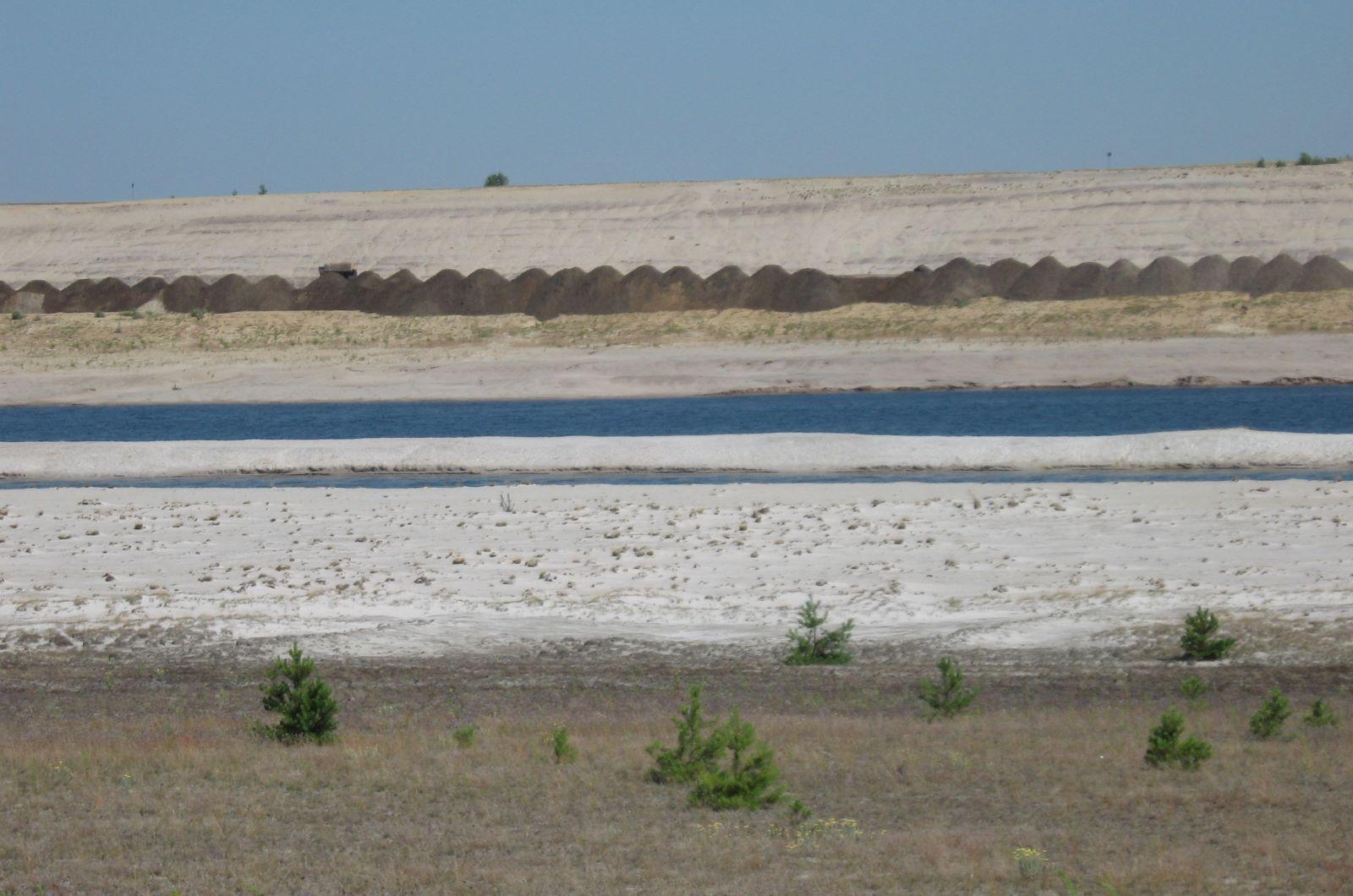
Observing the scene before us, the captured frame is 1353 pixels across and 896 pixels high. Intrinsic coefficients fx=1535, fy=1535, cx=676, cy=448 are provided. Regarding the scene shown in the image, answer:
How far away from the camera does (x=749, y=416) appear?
3688cm

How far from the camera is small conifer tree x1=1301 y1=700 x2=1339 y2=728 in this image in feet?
32.0

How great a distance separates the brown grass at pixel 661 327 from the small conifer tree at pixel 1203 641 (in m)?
33.9

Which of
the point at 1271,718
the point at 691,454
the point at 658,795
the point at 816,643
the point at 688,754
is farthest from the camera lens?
the point at 691,454

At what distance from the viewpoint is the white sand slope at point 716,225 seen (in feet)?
222

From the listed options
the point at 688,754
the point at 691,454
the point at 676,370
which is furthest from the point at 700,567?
the point at 676,370

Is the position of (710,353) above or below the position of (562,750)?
above

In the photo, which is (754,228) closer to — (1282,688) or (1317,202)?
(1317,202)

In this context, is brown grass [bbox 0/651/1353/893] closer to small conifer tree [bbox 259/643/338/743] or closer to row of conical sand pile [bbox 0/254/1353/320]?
small conifer tree [bbox 259/643/338/743]

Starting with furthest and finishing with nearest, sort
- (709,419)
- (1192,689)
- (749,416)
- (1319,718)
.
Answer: (749,416) → (709,419) → (1192,689) → (1319,718)

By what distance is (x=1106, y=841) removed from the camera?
289 inches

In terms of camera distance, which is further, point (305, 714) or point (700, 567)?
point (700, 567)

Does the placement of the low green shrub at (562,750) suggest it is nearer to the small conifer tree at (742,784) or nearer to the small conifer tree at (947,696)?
the small conifer tree at (742,784)

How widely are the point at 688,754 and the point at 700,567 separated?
26.2 ft

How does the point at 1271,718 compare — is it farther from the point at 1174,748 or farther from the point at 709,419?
the point at 709,419
